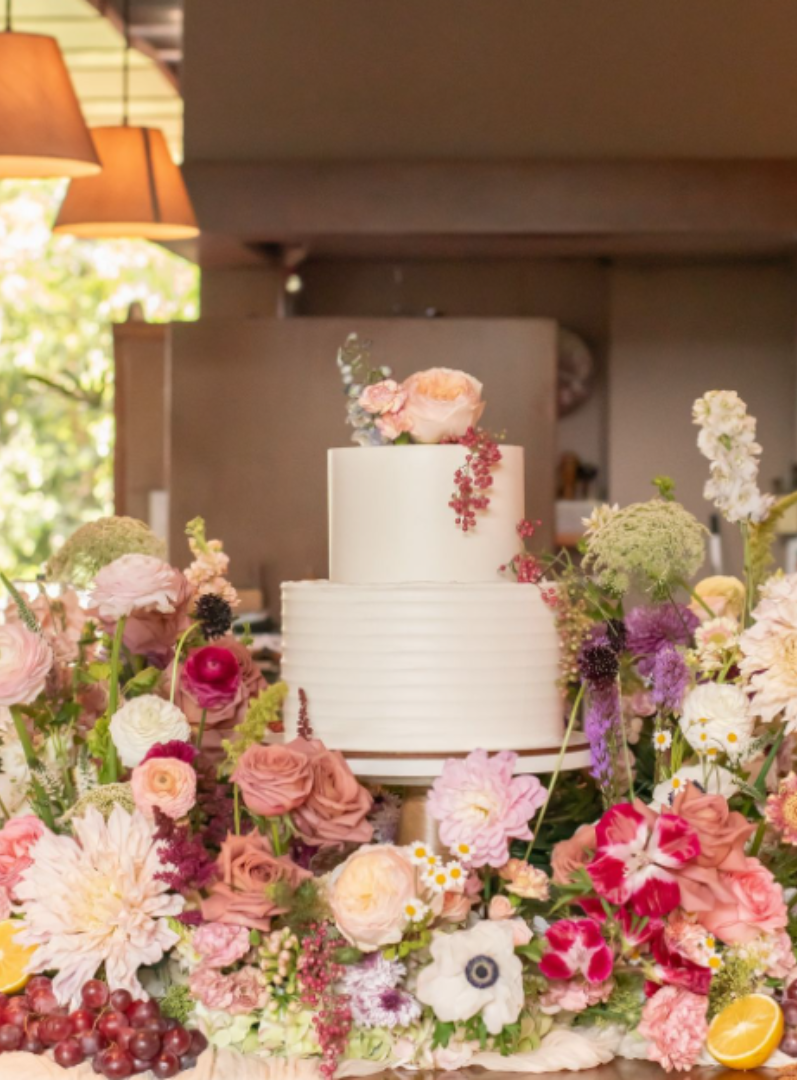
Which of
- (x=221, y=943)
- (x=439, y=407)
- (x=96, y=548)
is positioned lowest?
(x=221, y=943)

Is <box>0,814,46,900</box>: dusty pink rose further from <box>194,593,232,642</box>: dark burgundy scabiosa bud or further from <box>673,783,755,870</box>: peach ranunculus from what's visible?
<box>673,783,755,870</box>: peach ranunculus

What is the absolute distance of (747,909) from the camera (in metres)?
1.75

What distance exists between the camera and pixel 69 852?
181 centimetres

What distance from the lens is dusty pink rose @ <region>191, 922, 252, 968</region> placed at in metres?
1.72

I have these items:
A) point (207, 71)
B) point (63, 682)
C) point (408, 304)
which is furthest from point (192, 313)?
point (63, 682)

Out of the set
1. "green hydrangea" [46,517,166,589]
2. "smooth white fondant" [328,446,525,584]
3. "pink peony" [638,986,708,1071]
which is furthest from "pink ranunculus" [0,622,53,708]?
"pink peony" [638,986,708,1071]

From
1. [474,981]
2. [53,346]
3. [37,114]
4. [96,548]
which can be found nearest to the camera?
[474,981]

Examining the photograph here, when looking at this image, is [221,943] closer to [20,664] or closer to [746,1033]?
[20,664]

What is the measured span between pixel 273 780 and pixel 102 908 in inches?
9.4

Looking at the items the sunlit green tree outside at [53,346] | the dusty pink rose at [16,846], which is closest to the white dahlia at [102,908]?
the dusty pink rose at [16,846]

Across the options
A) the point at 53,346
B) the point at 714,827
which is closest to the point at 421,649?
the point at 714,827

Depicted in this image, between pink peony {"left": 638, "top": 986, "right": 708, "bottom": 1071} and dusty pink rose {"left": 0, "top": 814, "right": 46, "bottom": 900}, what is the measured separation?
28.9 inches

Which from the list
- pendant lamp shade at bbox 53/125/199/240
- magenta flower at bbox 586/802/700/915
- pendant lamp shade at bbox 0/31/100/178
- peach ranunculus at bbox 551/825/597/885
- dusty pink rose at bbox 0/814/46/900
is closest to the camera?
magenta flower at bbox 586/802/700/915

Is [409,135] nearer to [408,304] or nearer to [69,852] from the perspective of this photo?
[408,304]
